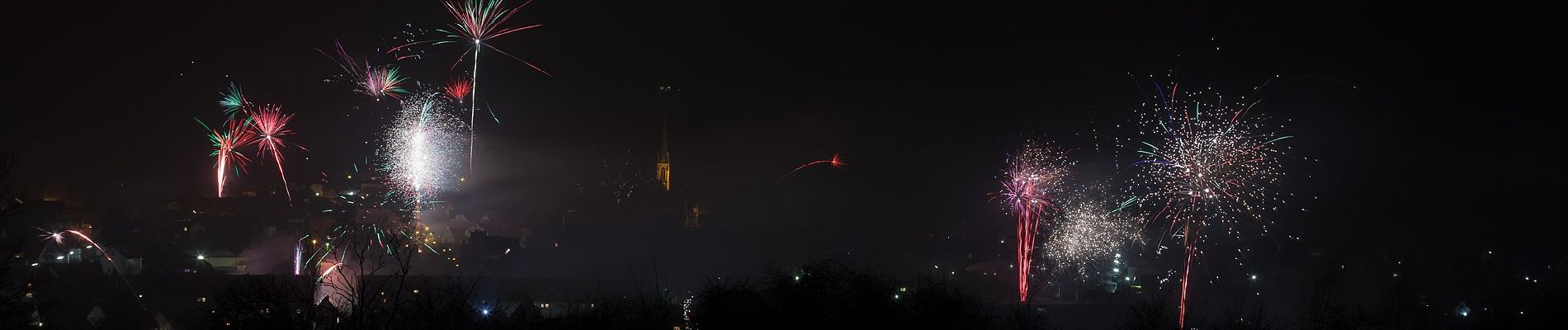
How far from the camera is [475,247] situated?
47375 millimetres

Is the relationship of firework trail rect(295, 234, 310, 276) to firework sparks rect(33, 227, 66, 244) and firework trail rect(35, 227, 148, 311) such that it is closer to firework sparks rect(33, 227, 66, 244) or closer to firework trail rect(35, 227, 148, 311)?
firework trail rect(35, 227, 148, 311)

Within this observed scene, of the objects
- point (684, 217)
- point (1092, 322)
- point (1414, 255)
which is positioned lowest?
point (1092, 322)

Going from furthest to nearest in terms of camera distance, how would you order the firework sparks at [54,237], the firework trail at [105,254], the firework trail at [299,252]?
the firework trail at [299,252]
the firework sparks at [54,237]
the firework trail at [105,254]

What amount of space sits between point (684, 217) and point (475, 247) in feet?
53.0

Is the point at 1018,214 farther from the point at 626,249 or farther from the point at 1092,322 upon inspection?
the point at 626,249

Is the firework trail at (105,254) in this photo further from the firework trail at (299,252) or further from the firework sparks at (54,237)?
the firework trail at (299,252)

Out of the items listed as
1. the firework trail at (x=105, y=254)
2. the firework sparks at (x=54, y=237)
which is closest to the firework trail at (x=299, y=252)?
the firework trail at (x=105, y=254)

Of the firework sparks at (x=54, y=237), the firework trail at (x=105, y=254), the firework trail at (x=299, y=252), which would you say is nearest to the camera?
the firework trail at (x=105, y=254)

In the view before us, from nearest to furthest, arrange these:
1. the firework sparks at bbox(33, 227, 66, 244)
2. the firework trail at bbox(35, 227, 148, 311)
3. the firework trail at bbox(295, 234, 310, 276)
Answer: the firework trail at bbox(35, 227, 148, 311) < the firework sparks at bbox(33, 227, 66, 244) < the firework trail at bbox(295, 234, 310, 276)

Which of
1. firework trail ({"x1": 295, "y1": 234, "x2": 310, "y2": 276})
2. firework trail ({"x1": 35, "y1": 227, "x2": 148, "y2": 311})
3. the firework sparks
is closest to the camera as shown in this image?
firework trail ({"x1": 35, "y1": 227, "x2": 148, "y2": 311})

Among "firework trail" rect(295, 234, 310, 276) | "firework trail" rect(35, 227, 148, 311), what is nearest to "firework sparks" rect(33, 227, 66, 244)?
"firework trail" rect(35, 227, 148, 311)

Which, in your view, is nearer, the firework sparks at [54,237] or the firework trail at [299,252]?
the firework sparks at [54,237]

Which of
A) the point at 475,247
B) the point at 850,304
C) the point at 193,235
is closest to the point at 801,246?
the point at 475,247

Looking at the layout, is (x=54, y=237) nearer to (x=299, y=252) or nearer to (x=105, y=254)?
(x=105, y=254)
